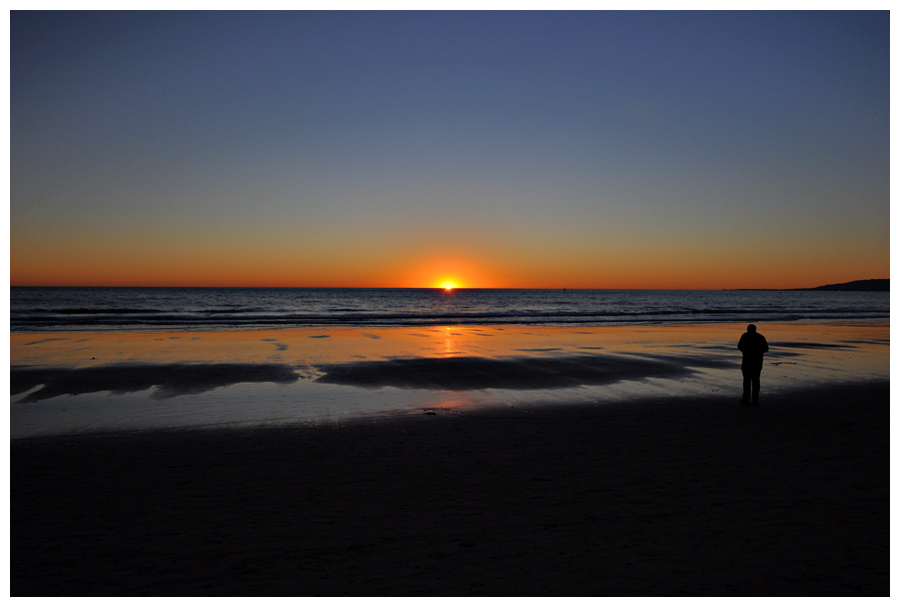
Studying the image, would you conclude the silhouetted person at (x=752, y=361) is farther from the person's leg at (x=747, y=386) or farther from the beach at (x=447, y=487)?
the beach at (x=447, y=487)

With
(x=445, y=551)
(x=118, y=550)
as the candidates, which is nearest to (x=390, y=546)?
(x=445, y=551)

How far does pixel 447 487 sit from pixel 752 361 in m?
7.33

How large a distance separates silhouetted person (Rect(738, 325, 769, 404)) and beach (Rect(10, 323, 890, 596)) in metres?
0.42

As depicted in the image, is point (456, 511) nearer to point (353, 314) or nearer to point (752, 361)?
point (752, 361)

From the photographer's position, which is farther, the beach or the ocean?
the ocean

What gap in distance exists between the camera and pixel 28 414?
33.1 feet

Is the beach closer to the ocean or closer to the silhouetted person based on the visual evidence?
the silhouetted person

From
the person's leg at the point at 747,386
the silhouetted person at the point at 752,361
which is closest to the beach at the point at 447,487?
the person's leg at the point at 747,386

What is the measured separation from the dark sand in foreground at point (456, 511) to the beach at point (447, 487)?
0.02 m

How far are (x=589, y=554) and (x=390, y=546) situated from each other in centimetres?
170

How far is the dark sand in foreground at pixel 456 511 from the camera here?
4.55 meters

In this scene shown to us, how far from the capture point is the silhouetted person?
10945mm

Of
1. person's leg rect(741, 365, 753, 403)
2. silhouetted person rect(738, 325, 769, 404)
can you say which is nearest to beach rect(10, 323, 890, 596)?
person's leg rect(741, 365, 753, 403)

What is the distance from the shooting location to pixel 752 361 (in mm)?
10969
